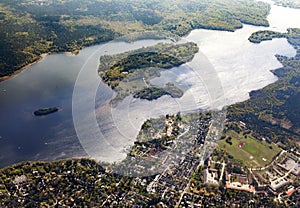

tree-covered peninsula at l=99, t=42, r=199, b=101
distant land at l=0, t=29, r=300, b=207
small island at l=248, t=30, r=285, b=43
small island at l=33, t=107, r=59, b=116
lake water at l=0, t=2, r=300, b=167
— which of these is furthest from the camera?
small island at l=248, t=30, r=285, b=43

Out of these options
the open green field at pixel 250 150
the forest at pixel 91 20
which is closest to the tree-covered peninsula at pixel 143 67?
the forest at pixel 91 20

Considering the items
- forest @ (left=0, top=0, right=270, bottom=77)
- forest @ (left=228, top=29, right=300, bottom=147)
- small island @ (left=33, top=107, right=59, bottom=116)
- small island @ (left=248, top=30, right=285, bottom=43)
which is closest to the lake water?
small island @ (left=33, top=107, right=59, bottom=116)

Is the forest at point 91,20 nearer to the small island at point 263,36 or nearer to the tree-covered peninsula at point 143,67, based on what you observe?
the small island at point 263,36

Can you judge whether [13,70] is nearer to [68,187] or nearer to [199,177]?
[68,187]

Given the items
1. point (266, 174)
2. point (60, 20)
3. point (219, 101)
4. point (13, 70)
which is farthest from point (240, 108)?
point (60, 20)

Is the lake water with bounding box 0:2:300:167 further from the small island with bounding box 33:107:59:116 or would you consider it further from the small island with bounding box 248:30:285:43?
the small island with bounding box 248:30:285:43

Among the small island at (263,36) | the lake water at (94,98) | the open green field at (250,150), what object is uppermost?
the lake water at (94,98)
